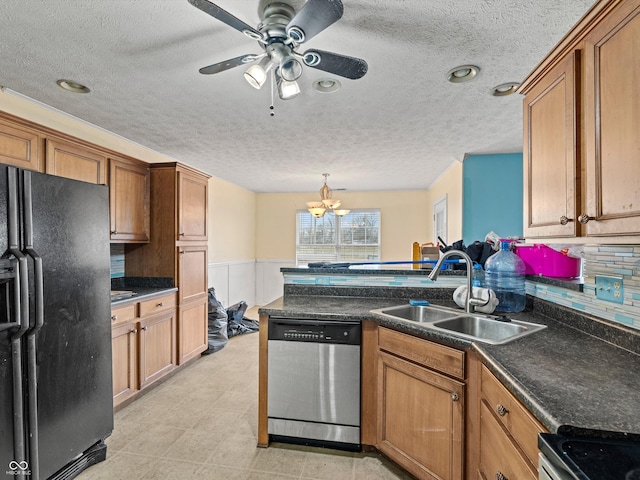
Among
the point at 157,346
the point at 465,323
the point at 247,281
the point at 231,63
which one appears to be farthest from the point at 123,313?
the point at 247,281

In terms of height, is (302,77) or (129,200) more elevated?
(302,77)

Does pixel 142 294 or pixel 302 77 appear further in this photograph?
pixel 142 294

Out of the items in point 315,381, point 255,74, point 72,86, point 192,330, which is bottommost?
point 192,330

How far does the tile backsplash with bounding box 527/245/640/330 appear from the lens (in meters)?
1.34

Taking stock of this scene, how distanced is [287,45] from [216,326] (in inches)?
138

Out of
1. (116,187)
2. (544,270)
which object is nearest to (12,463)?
(116,187)

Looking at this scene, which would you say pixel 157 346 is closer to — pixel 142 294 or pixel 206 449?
pixel 142 294

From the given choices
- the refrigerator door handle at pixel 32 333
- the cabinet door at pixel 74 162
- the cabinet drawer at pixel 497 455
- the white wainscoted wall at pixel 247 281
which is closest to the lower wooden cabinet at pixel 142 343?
the refrigerator door handle at pixel 32 333

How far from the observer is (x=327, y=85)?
2332 mm

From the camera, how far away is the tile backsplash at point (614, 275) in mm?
1341

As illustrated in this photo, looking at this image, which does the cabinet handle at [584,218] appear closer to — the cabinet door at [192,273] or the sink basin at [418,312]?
the sink basin at [418,312]

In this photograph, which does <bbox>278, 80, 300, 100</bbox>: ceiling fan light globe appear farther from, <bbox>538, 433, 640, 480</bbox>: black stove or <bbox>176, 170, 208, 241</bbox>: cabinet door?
<bbox>176, 170, 208, 241</bbox>: cabinet door

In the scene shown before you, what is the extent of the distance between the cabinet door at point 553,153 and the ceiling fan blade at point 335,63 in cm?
80

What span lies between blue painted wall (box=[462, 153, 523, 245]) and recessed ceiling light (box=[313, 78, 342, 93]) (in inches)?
92.2
